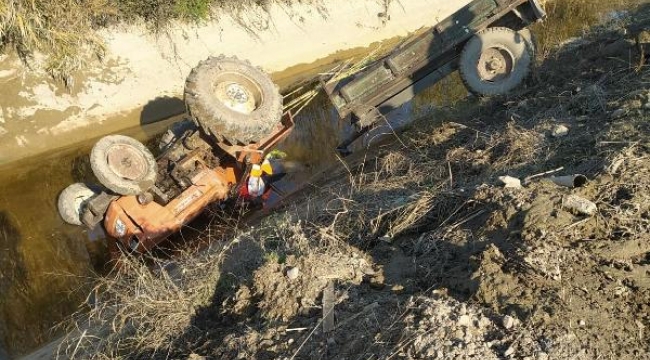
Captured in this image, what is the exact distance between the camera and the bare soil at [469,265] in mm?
2988

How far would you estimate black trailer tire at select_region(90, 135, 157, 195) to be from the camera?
234 inches

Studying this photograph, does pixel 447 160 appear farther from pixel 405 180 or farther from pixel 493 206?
pixel 493 206

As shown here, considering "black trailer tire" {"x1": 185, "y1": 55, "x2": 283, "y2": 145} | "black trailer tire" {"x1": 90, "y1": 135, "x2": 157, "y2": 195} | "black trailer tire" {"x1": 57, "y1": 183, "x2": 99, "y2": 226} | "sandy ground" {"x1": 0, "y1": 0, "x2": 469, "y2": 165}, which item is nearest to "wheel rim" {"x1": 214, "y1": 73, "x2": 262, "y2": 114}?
"black trailer tire" {"x1": 185, "y1": 55, "x2": 283, "y2": 145}

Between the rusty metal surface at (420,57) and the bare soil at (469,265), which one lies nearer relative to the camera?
→ the bare soil at (469,265)

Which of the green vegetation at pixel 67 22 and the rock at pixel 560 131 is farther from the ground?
the green vegetation at pixel 67 22

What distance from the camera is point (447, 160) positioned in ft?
18.2

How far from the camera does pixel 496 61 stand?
A: 6.92 m

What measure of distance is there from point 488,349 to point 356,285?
3.85ft

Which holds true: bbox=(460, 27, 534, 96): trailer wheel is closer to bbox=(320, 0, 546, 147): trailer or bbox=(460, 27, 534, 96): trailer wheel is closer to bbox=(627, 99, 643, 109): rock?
bbox=(320, 0, 546, 147): trailer

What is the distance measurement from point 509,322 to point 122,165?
189 inches

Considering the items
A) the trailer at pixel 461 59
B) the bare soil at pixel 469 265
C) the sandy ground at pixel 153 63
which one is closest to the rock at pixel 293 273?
the bare soil at pixel 469 265

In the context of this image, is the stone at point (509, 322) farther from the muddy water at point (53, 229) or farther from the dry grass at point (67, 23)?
the dry grass at point (67, 23)

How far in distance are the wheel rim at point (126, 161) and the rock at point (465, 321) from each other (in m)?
4.36

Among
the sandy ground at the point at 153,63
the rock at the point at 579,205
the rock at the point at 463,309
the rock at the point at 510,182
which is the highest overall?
the sandy ground at the point at 153,63
